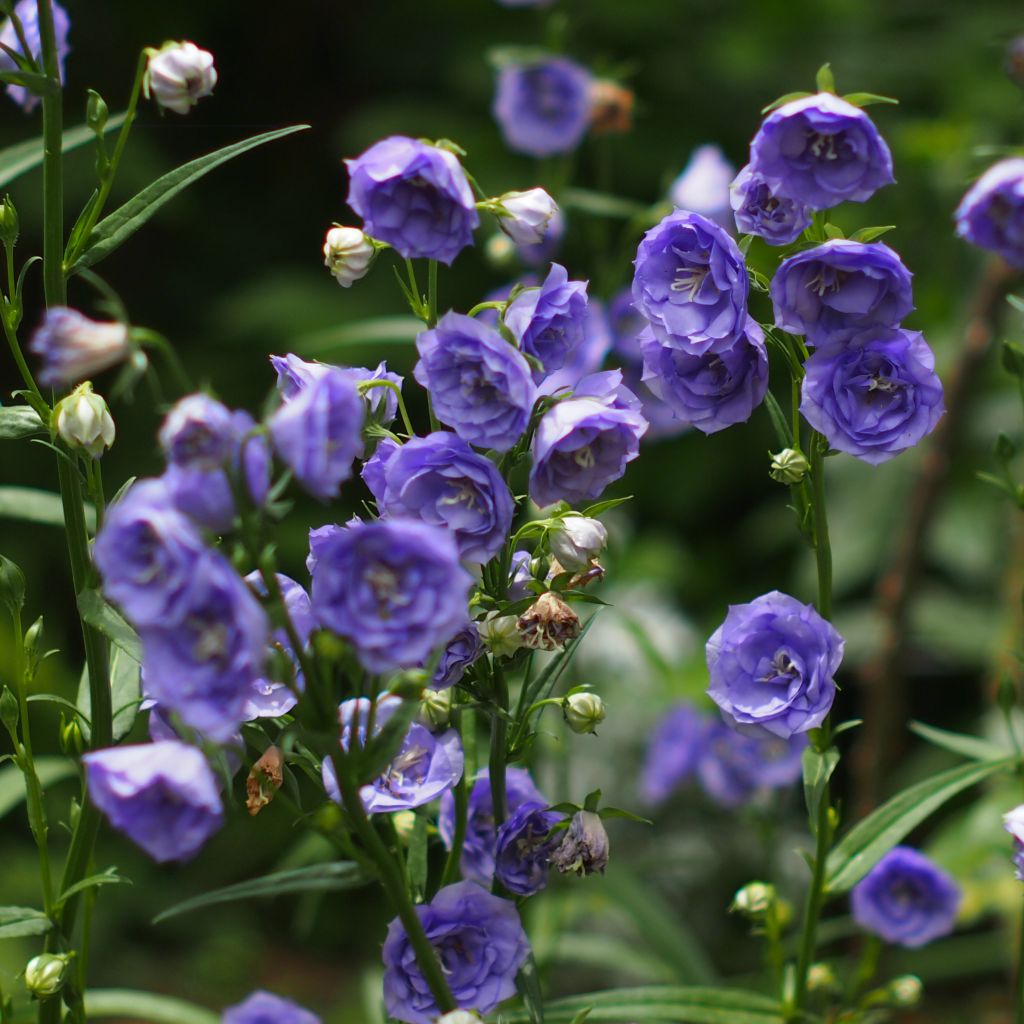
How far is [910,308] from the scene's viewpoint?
85 centimetres

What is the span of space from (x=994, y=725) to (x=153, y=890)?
5.70ft

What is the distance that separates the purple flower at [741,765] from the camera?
1.68 metres

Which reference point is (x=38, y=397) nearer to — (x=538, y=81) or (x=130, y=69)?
(x=538, y=81)

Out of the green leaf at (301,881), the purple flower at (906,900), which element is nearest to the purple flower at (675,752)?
the purple flower at (906,900)

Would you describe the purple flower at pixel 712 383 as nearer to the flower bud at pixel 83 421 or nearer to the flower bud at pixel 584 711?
the flower bud at pixel 584 711

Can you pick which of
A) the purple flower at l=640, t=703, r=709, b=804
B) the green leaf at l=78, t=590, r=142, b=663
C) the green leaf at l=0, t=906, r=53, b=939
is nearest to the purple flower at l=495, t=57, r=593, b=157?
the purple flower at l=640, t=703, r=709, b=804

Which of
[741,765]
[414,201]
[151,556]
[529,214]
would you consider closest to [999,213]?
[529,214]

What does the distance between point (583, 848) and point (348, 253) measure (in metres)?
0.43

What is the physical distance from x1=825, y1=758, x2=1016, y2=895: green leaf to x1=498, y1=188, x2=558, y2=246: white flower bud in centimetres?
54

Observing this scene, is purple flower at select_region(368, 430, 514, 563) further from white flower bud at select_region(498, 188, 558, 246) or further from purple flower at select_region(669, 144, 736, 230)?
purple flower at select_region(669, 144, 736, 230)

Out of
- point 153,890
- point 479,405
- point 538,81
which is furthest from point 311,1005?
point 479,405

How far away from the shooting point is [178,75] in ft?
2.95

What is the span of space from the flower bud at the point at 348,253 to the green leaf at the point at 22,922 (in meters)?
0.49

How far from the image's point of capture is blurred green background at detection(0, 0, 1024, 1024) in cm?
255
